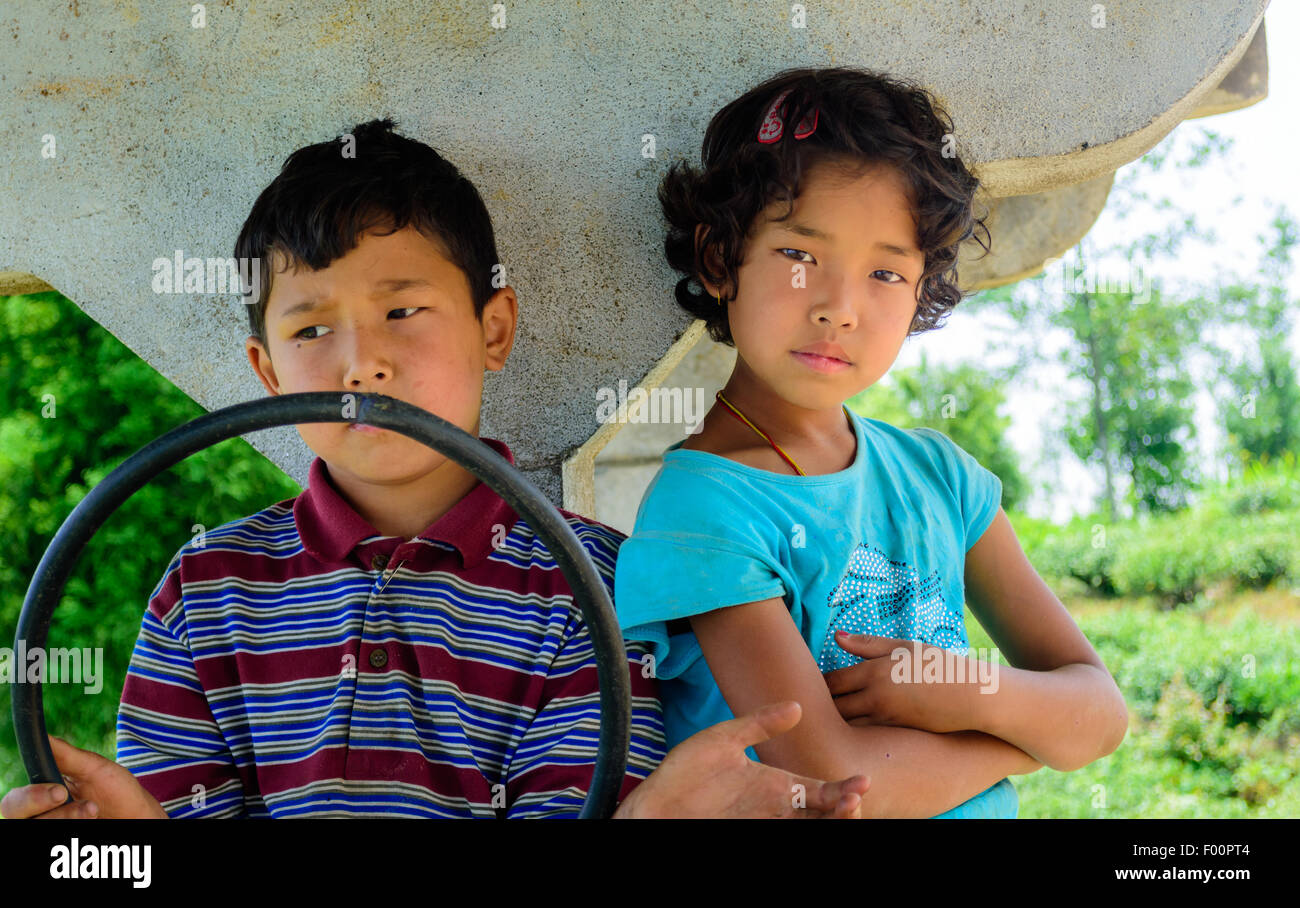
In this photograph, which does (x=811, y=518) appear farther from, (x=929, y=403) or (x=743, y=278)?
(x=929, y=403)

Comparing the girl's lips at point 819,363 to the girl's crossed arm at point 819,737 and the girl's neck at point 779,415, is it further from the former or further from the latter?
the girl's crossed arm at point 819,737

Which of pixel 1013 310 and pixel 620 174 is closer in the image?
pixel 620 174

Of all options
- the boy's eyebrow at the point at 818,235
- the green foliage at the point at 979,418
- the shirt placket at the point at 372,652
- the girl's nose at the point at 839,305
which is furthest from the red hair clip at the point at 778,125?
the green foliage at the point at 979,418

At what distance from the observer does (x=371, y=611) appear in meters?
1.71

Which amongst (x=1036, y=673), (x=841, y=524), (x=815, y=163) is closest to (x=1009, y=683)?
(x=1036, y=673)

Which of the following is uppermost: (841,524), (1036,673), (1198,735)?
(841,524)

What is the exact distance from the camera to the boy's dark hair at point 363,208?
179cm

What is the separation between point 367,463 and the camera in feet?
5.75

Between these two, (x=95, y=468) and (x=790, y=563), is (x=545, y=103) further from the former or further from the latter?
(x=95, y=468)

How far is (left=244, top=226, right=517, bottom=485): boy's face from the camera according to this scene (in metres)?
1.73

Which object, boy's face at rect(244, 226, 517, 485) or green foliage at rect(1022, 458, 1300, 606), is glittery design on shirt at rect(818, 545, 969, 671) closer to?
boy's face at rect(244, 226, 517, 485)

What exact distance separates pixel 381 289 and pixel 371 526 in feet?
1.15
